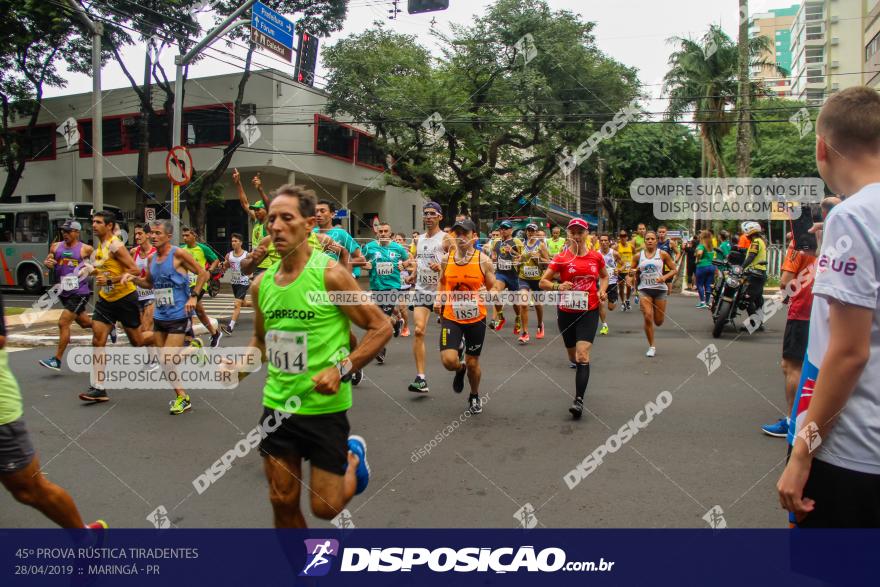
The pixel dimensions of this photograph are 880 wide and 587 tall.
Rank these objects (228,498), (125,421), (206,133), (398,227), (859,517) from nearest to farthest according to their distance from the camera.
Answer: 1. (859,517)
2. (228,498)
3. (125,421)
4. (206,133)
5. (398,227)

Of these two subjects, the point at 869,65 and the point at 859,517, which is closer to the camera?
the point at 859,517

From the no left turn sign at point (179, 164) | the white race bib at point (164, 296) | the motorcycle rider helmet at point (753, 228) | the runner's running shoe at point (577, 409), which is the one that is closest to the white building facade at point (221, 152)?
the no left turn sign at point (179, 164)

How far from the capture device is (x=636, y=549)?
11.7ft

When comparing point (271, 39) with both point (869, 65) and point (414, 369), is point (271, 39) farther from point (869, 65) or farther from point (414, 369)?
point (869, 65)

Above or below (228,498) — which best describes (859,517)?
above

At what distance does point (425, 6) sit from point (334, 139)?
2203 centimetres

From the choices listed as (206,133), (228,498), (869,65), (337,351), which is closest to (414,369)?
(228,498)

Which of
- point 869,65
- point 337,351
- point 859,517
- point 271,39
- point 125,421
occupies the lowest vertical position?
point 125,421

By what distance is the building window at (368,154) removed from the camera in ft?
110

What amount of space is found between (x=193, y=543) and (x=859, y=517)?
10.7 ft

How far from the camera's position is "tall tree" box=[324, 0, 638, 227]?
89.0 feet

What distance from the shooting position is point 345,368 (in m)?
3.03

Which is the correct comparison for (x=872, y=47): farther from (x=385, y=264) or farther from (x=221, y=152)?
(x=385, y=264)

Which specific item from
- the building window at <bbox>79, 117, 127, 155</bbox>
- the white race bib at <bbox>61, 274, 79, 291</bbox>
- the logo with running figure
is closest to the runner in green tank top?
the logo with running figure
